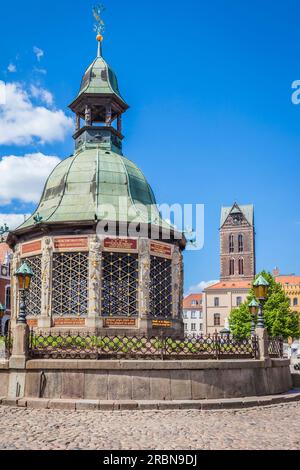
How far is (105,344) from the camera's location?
1555 centimetres

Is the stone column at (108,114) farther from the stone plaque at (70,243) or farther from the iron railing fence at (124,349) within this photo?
the iron railing fence at (124,349)

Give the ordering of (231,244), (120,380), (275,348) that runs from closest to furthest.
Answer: (120,380) → (275,348) → (231,244)

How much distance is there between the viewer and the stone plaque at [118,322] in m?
22.1

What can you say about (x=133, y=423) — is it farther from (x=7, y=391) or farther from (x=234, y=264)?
(x=234, y=264)

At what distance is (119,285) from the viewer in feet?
74.1

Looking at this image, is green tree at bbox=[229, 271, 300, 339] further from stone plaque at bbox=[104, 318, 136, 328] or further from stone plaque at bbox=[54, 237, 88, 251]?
stone plaque at bbox=[54, 237, 88, 251]

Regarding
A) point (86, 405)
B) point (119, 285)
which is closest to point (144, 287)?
point (119, 285)

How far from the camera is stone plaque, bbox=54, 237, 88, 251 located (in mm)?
22625

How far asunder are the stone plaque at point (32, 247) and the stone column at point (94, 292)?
2.65 m

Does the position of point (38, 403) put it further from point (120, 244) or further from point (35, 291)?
point (120, 244)

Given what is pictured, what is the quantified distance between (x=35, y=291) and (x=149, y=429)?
13.1m

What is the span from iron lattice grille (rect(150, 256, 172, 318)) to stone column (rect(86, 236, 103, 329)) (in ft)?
8.39

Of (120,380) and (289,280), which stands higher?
(289,280)

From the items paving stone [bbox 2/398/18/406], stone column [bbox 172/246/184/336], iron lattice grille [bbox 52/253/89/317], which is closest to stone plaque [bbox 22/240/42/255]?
iron lattice grille [bbox 52/253/89/317]
